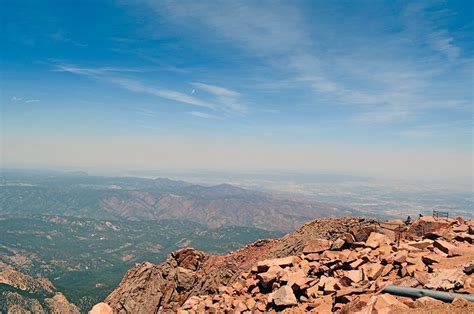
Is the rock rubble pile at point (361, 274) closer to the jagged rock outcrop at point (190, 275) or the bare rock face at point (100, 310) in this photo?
the jagged rock outcrop at point (190, 275)

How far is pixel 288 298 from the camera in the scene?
2259cm

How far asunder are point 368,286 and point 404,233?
1387 centimetres

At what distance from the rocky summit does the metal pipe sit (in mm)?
251

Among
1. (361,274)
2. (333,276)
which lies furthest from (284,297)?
(361,274)

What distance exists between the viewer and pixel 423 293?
54.5 ft

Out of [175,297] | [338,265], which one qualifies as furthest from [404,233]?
[175,297]

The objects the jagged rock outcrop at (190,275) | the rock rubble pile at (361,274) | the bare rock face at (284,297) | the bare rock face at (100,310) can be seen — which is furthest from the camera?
the jagged rock outcrop at (190,275)

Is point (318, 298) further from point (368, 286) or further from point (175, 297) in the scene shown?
point (175, 297)

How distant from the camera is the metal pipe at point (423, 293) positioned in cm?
1546

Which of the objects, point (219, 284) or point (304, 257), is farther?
point (219, 284)

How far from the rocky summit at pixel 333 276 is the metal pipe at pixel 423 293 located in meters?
0.25

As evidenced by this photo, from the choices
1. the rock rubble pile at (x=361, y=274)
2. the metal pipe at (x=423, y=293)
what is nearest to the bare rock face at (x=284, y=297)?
the rock rubble pile at (x=361, y=274)

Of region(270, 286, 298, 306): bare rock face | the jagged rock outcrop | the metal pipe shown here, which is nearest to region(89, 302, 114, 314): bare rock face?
the jagged rock outcrop

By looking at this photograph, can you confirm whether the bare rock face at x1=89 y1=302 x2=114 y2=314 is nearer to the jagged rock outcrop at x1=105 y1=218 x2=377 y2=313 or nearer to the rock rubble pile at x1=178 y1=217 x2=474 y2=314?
the rock rubble pile at x1=178 y1=217 x2=474 y2=314
